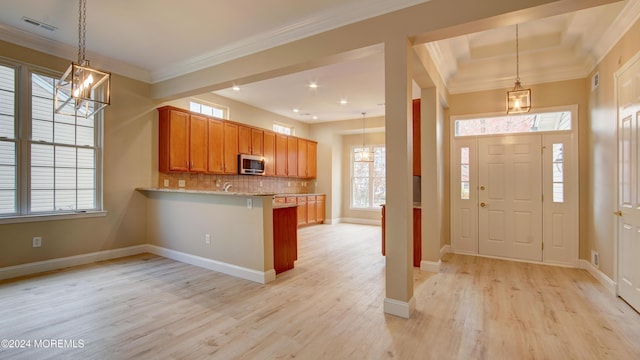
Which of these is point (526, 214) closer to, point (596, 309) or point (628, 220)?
point (628, 220)

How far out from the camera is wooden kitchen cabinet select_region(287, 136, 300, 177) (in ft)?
25.8

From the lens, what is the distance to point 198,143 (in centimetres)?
545

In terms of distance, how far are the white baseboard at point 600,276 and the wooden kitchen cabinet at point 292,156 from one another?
6.06 metres

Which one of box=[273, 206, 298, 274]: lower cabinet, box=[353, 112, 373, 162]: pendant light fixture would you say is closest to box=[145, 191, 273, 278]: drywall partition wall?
box=[273, 206, 298, 274]: lower cabinet

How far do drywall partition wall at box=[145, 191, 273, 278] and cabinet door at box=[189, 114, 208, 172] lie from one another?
0.86 metres

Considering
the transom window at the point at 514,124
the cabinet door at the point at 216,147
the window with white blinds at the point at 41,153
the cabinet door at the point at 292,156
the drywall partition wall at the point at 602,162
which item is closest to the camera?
the drywall partition wall at the point at 602,162

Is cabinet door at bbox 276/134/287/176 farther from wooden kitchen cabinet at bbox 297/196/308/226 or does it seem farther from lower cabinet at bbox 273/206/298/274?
lower cabinet at bbox 273/206/298/274

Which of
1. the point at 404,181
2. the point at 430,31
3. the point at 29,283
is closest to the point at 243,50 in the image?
the point at 430,31

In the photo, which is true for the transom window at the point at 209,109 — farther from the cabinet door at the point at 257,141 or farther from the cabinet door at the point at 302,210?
the cabinet door at the point at 302,210

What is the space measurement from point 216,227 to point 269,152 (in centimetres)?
348

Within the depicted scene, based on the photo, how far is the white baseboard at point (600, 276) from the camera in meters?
3.31

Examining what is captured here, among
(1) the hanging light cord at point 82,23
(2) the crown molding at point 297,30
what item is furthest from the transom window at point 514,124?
(1) the hanging light cord at point 82,23

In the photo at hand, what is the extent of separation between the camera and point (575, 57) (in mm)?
4207

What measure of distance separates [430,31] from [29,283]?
16.9ft
